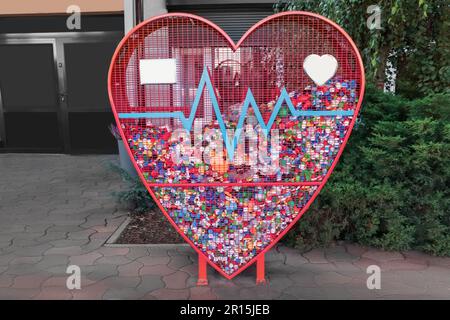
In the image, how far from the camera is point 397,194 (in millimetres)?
3555

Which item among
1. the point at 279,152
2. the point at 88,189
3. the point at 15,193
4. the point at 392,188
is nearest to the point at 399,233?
the point at 392,188

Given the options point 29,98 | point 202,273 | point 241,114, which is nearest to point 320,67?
point 241,114

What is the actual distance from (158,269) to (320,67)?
1925mm

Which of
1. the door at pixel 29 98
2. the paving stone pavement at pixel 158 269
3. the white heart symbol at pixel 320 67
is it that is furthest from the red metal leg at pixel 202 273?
the door at pixel 29 98

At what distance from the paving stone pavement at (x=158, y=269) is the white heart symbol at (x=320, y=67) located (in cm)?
145

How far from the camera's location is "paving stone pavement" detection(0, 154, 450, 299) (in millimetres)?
3057

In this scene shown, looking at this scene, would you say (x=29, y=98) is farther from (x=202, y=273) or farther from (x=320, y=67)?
(x=320, y=67)

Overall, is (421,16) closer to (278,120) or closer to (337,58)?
(337,58)

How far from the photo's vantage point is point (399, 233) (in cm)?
360

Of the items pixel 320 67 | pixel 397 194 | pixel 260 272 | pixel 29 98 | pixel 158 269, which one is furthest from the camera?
pixel 29 98

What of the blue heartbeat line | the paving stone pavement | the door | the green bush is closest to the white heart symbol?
the blue heartbeat line

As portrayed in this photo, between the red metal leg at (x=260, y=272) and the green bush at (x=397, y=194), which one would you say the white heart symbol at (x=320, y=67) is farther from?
the red metal leg at (x=260, y=272)

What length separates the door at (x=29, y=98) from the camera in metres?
8.09

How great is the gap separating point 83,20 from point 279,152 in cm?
611
